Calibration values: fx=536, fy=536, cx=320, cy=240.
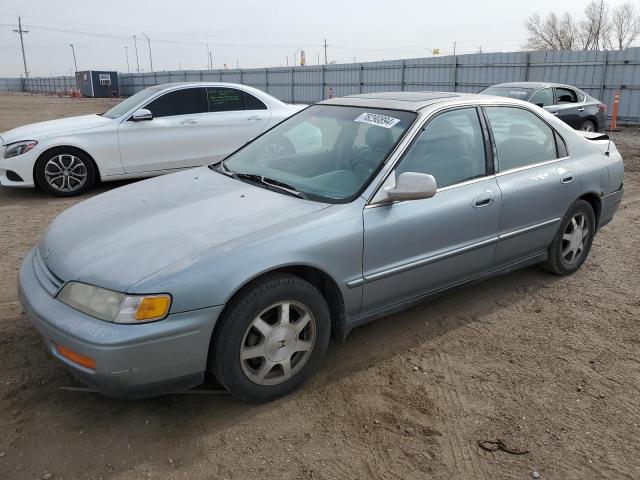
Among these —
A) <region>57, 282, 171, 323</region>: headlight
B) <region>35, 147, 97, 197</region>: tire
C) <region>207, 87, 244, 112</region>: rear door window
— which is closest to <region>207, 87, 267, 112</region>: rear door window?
<region>207, 87, 244, 112</region>: rear door window

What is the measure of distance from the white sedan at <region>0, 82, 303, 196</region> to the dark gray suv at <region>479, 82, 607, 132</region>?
544 cm

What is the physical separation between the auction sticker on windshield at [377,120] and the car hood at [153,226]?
2.67 ft

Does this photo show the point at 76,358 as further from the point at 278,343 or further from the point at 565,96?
the point at 565,96

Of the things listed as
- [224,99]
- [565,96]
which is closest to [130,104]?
[224,99]

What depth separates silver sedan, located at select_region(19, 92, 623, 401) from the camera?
95.5 inches

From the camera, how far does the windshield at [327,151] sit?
321 cm

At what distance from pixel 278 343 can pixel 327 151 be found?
4.60 feet

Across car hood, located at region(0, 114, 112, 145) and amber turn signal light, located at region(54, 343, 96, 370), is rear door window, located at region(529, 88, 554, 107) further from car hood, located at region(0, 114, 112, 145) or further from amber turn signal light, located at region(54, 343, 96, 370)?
amber turn signal light, located at region(54, 343, 96, 370)

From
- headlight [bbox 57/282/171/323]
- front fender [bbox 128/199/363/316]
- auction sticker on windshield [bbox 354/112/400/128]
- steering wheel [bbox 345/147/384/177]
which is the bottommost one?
headlight [bbox 57/282/171/323]

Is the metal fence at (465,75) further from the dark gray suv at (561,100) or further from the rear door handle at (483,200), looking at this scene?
the rear door handle at (483,200)

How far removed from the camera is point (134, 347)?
2.33 metres

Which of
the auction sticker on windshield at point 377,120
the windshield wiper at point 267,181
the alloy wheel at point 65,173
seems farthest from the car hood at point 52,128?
the auction sticker on windshield at point 377,120

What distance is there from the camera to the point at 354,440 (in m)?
2.57

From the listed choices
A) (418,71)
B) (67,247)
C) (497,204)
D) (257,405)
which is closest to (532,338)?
(497,204)
